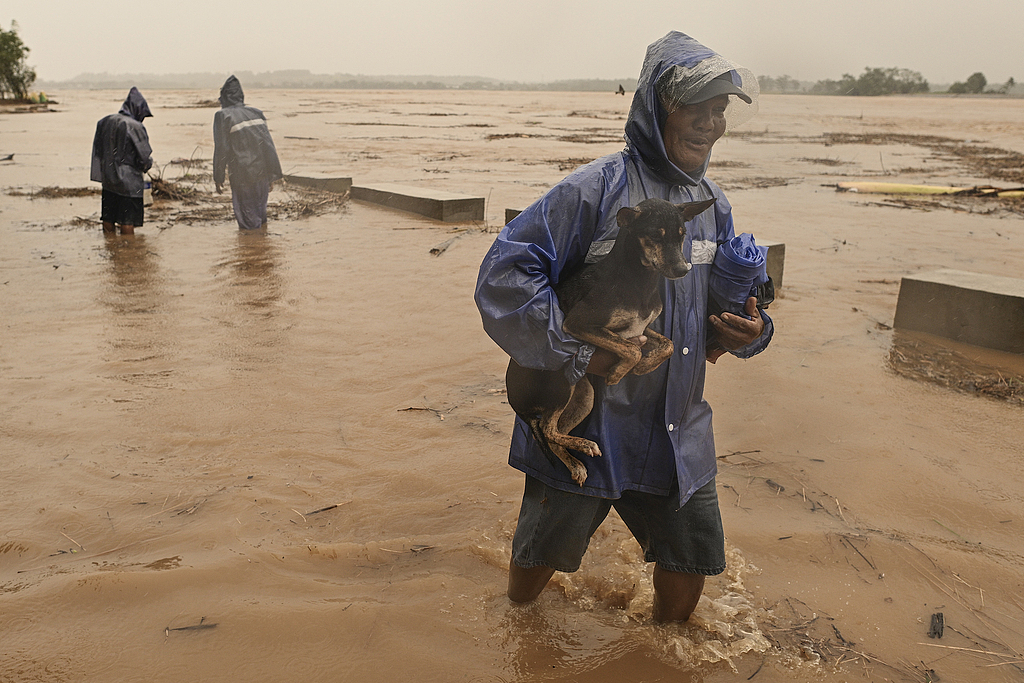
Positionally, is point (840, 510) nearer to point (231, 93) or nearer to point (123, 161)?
point (231, 93)

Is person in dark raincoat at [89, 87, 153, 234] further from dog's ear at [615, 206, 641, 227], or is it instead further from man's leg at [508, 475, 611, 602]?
dog's ear at [615, 206, 641, 227]

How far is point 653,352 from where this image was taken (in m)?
2.25

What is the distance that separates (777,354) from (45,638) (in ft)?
17.1

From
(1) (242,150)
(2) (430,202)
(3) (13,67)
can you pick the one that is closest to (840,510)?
(2) (430,202)

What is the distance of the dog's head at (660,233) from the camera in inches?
82.9

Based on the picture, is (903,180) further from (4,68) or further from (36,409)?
(4,68)

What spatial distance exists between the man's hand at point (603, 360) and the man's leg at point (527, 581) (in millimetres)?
808

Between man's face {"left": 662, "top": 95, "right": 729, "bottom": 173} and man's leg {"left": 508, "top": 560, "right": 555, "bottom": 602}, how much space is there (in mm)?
1467

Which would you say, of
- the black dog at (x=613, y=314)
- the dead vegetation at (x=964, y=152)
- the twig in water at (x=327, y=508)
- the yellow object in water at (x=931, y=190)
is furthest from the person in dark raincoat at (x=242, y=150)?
the dead vegetation at (x=964, y=152)

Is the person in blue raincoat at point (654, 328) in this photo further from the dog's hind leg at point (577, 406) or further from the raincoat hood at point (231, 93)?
the raincoat hood at point (231, 93)

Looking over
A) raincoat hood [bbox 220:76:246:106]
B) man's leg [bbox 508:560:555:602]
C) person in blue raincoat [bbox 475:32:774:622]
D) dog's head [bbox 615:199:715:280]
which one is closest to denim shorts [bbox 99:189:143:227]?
raincoat hood [bbox 220:76:246:106]

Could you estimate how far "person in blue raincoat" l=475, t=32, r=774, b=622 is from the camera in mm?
2162

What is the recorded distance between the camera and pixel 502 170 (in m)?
17.3

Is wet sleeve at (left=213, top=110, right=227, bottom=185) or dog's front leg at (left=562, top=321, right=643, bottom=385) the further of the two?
wet sleeve at (left=213, top=110, right=227, bottom=185)
